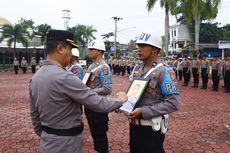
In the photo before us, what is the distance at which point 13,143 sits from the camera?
A: 549 centimetres

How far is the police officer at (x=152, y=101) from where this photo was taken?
2869 mm

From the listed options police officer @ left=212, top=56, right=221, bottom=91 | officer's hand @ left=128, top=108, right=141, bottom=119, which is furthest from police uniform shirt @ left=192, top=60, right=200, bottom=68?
officer's hand @ left=128, top=108, right=141, bottom=119

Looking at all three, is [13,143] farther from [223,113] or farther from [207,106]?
[207,106]

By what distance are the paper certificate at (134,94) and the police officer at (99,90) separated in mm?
1191

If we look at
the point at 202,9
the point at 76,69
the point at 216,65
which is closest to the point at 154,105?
the point at 76,69

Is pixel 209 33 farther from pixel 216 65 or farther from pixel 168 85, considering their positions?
pixel 168 85

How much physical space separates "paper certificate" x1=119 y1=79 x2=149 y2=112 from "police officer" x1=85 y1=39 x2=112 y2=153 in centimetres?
119

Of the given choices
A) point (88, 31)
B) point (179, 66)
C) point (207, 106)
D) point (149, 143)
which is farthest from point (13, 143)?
point (88, 31)

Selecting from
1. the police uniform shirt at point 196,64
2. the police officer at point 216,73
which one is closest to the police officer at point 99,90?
the police officer at point 216,73

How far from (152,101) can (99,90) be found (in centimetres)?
128

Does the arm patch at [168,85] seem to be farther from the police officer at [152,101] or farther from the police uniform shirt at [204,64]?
the police uniform shirt at [204,64]

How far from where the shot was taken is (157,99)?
2.98 m

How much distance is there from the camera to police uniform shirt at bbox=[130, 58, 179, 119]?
2.86 metres

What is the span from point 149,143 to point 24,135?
3704 millimetres
